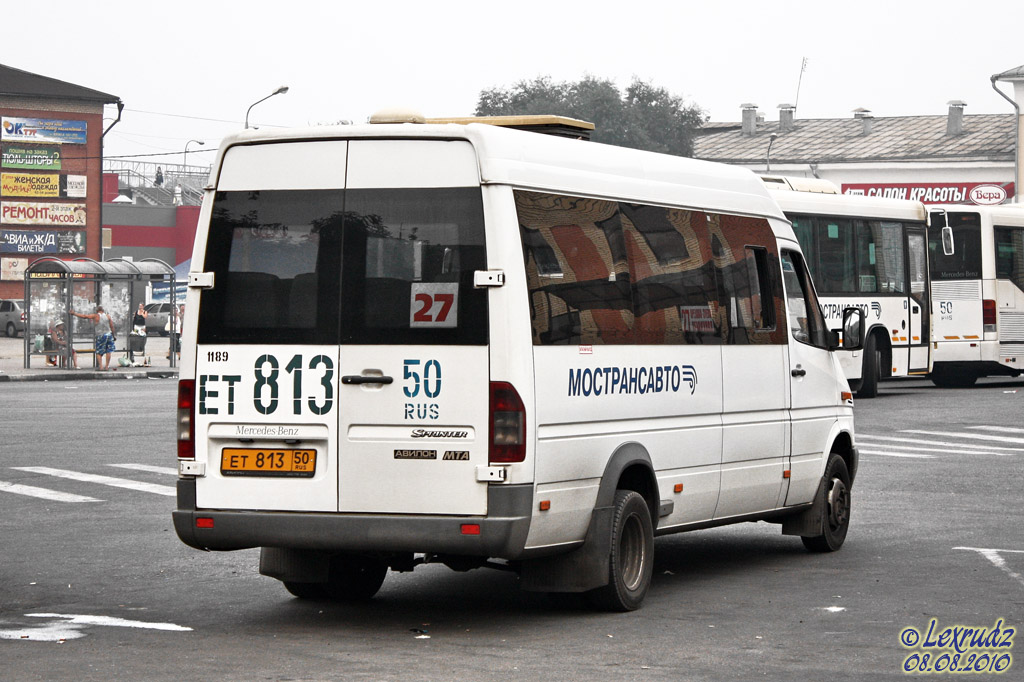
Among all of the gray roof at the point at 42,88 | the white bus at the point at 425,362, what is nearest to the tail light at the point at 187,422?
the white bus at the point at 425,362

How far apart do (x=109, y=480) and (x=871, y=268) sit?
15.7 m

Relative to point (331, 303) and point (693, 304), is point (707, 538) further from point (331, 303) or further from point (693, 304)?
point (331, 303)

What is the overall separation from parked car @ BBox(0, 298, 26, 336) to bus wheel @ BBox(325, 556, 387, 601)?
61358 mm

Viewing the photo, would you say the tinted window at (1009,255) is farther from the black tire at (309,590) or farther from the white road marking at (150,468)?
the black tire at (309,590)

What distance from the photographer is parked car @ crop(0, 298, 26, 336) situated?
68081 millimetres

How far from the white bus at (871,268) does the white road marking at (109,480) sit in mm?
13452

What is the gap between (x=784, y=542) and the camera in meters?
12.0

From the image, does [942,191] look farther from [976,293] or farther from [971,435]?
[971,435]

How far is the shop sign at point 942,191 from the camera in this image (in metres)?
72.5

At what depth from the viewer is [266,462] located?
332 inches

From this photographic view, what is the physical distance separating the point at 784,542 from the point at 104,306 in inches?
1345

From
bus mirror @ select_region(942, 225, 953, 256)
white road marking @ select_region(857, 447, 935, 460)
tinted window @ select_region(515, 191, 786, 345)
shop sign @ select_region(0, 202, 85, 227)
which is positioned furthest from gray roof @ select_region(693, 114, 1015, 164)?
tinted window @ select_region(515, 191, 786, 345)

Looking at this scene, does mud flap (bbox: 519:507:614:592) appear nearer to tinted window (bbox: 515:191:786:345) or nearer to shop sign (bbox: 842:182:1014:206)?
tinted window (bbox: 515:191:786:345)
